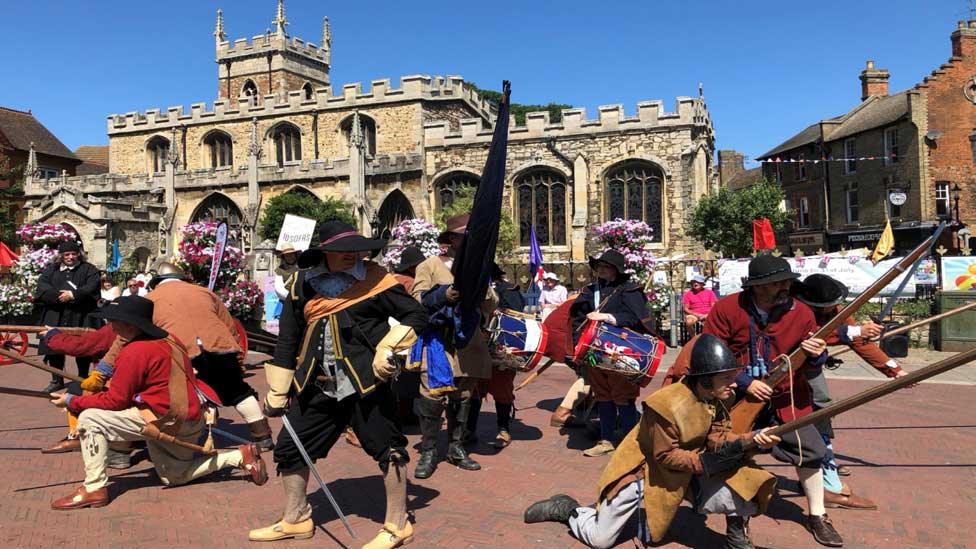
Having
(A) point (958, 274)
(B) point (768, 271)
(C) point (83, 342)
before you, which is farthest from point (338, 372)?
(A) point (958, 274)

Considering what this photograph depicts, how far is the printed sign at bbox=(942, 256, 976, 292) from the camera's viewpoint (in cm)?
1427

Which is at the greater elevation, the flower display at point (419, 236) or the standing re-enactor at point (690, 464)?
the flower display at point (419, 236)

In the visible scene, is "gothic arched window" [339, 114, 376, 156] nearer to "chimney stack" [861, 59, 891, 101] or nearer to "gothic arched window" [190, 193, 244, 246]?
"gothic arched window" [190, 193, 244, 246]

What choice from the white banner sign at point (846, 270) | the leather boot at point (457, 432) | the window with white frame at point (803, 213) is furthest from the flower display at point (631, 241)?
the window with white frame at point (803, 213)

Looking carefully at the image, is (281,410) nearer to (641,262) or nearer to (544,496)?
(544,496)

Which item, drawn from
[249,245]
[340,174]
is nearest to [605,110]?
[340,174]

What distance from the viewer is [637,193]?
29.8 m

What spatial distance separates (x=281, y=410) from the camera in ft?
14.1

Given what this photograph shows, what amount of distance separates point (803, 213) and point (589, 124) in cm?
1918

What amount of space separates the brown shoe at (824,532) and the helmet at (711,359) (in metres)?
1.41

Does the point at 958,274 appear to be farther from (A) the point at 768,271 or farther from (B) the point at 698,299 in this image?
(A) the point at 768,271

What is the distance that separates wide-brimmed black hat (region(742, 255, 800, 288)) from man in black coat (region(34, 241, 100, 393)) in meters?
8.10

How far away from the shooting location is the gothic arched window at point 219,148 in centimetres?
4019

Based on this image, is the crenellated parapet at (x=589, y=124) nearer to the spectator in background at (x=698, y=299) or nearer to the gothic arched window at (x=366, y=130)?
the gothic arched window at (x=366, y=130)
